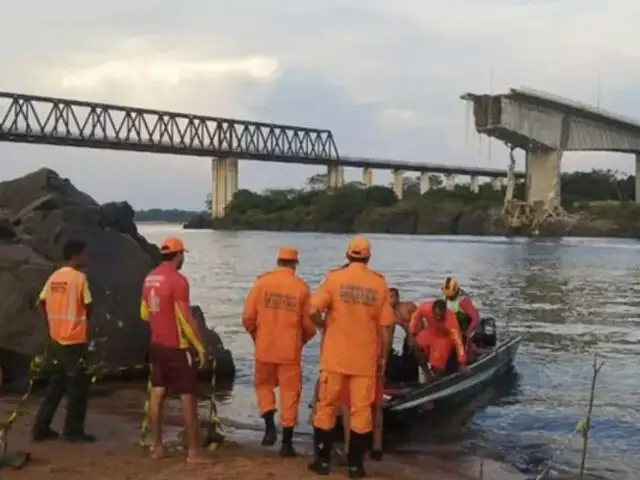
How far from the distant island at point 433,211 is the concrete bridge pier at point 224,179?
509cm

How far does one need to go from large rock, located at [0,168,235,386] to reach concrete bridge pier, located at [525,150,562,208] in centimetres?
8412

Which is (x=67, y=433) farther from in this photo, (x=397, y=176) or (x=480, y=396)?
(x=397, y=176)

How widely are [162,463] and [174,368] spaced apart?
0.87 meters

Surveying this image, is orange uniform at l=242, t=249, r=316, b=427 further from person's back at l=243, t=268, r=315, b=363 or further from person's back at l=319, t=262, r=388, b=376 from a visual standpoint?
person's back at l=319, t=262, r=388, b=376

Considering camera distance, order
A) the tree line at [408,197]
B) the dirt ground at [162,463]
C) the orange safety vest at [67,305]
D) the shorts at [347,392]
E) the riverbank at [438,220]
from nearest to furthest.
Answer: the dirt ground at [162,463]
the shorts at [347,392]
the orange safety vest at [67,305]
the riverbank at [438,220]
the tree line at [408,197]

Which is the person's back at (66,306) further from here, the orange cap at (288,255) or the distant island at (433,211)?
the distant island at (433,211)

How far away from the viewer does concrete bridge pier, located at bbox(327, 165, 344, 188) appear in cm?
14750

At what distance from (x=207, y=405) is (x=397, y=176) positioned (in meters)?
143

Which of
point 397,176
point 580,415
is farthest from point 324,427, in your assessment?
point 397,176

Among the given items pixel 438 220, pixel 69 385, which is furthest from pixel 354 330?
pixel 438 220

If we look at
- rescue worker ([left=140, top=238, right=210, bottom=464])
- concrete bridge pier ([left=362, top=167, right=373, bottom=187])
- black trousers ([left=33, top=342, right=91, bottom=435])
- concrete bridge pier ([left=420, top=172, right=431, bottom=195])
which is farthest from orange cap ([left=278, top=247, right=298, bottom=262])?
concrete bridge pier ([left=420, top=172, right=431, bottom=195])

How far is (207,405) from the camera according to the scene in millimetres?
13523

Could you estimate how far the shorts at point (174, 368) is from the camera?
888 centimetres


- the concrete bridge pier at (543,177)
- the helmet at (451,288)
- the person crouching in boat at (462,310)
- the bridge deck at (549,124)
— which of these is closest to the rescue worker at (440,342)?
the helmet at (451,288)
